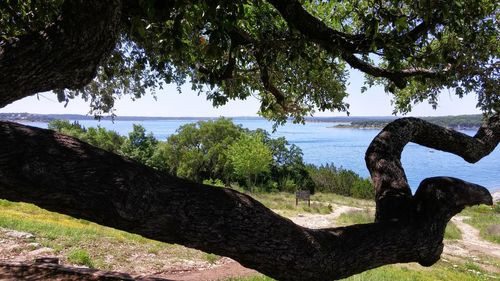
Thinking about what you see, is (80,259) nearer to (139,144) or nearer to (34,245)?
(34,245)

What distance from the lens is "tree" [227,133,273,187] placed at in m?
67.1

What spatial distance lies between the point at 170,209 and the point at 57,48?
5.41ft

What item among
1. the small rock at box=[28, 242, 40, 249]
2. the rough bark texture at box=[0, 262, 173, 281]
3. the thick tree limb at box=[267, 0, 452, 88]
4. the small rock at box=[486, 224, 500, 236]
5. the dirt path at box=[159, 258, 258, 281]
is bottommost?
the small rock at box=[486, 224, 500, 236]

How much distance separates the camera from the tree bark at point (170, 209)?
3.11m

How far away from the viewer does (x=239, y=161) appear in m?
67.4

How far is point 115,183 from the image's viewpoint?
10.5ft

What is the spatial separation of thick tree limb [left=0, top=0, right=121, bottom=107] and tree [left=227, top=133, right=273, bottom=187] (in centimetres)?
6280

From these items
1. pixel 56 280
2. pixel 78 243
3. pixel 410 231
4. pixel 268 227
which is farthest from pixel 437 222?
pixel 78 243

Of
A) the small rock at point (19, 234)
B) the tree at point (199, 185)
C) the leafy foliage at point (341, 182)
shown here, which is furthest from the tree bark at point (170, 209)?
the leafy foliage at point (341, 182)

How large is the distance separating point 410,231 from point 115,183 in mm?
2715

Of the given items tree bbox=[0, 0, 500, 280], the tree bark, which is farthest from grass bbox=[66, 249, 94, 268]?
the tree bark

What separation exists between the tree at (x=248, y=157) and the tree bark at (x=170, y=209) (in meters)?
62.8

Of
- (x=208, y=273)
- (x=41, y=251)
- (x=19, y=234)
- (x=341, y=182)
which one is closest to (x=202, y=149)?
(x=341, y=182)

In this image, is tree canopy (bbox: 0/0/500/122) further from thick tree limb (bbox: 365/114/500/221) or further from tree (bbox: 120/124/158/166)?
tree (bbox: 120/124/158/166)
